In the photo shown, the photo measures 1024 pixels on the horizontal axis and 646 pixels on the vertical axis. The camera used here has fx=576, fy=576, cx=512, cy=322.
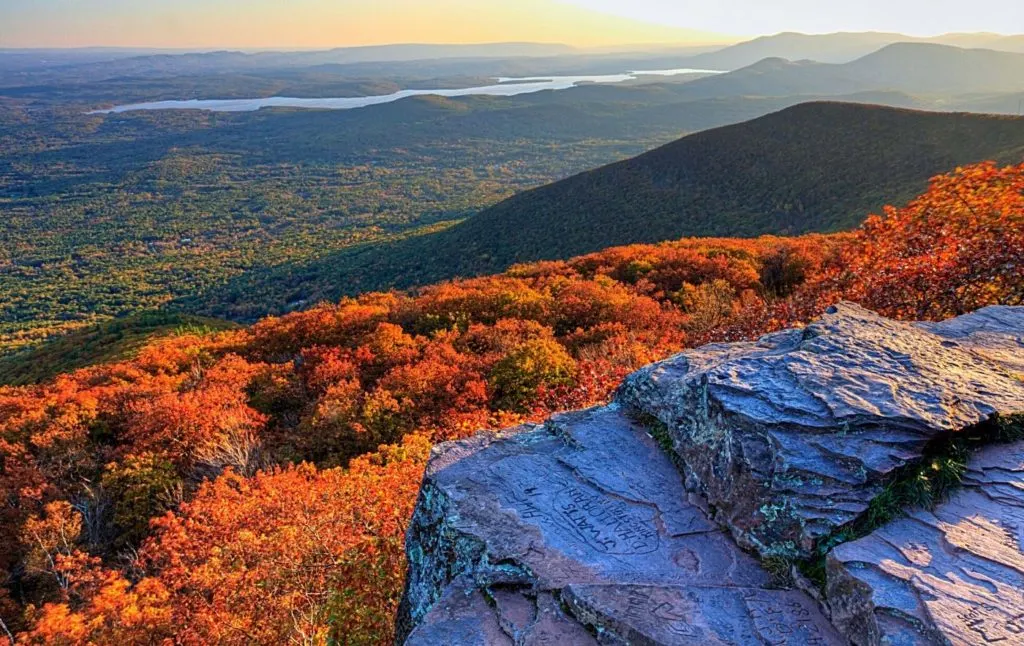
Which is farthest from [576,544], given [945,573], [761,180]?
[761,180]

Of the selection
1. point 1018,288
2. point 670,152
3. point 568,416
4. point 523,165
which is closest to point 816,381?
point 568,416

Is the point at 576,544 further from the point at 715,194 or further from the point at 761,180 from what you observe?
the point at 761,180

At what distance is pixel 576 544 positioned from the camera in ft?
16.9

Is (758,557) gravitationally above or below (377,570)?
above

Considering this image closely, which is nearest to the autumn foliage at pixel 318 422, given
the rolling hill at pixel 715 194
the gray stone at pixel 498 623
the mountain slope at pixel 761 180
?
the gray stone at pixel 498 623

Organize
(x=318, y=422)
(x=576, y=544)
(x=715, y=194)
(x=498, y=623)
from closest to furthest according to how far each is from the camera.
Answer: (x=498, y=623) < (x=576, y=544) < (x=318, y=422) < (x=715, y=194)

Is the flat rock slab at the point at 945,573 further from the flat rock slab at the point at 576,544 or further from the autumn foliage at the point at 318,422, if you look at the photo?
the autumn foliage at the point at 318,422

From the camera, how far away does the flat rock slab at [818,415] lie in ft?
15.1

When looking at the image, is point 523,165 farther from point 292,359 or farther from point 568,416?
point 568,416

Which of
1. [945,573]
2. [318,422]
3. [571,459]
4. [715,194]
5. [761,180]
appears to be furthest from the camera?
[715,194]

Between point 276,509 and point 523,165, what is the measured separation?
549 ft

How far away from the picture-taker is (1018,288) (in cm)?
970

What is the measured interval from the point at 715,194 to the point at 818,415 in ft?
177

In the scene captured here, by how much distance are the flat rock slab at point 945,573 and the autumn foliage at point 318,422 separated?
6021 millimetres
